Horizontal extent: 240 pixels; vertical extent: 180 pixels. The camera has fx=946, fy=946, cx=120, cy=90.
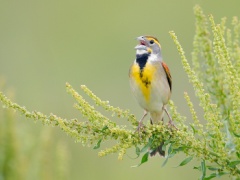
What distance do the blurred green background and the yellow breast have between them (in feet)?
5.40

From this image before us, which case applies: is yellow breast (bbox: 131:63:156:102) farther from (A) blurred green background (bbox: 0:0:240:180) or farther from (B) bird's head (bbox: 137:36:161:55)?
(A) blurred green background (bbox: 0:0:240:180)

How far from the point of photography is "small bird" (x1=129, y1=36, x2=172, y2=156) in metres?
5.42

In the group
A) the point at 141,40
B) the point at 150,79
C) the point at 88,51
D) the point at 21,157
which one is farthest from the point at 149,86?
the point at 88,51

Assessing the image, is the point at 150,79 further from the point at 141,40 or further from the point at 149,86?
the point at 141,40

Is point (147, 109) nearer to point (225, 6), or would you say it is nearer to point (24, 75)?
point (24, 75)

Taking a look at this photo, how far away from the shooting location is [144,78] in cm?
542

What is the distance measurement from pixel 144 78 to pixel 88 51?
10741mm

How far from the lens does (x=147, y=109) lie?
5.55 meters

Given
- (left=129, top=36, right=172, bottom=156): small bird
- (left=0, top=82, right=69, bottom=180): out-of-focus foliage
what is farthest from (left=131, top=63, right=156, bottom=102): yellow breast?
(left=0, top=82, right=69, bottom=180): out-of-focus foliage

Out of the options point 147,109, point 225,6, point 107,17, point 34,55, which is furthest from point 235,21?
point 107,17

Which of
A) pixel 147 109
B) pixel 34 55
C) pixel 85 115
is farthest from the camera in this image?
pixel 34 55

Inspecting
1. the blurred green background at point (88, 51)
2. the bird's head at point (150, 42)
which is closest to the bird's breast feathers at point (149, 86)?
the bird's head at point (150, 42)

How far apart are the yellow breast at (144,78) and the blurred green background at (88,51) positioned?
1.65 metres

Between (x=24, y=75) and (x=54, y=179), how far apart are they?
840 centimetres
